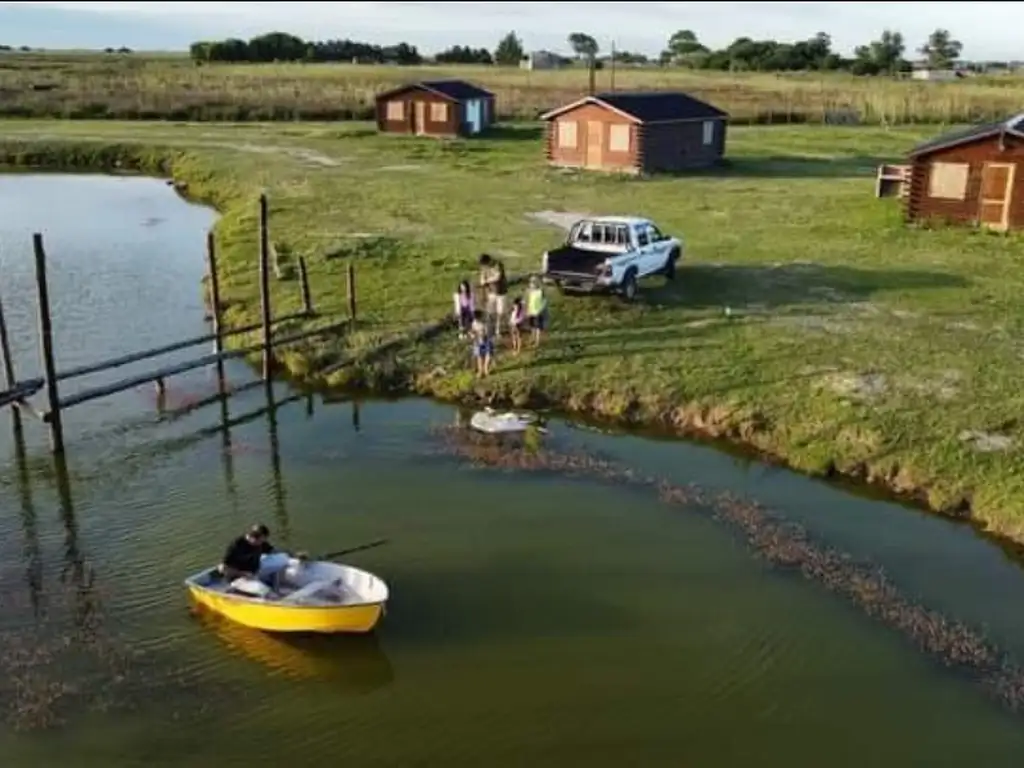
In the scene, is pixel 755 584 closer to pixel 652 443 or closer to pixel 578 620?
pixel 578 620

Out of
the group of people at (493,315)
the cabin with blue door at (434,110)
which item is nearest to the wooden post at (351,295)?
the group of people at (493,315)

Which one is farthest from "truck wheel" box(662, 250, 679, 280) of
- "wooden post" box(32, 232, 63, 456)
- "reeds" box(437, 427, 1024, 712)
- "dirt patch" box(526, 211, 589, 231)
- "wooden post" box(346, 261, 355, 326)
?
"wooden post" box(32, 232, 63, 456)

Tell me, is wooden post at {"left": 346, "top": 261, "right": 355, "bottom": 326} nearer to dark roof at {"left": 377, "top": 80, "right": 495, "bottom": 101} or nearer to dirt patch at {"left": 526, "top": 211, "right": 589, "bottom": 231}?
dirt patch at {"left": 526, "top": 211, "right": 589, "bottom": 231}

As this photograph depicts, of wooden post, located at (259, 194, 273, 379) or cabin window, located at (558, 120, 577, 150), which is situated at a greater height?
cabin window, located at (558, 120, 577, 150)

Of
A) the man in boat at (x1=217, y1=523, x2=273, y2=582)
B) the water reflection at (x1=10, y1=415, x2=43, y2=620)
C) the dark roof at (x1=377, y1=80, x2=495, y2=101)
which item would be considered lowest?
the water reflection at (x1=10, y1=415, x2=43, y2=620)

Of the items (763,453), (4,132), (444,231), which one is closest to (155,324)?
(444,231)
